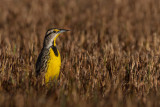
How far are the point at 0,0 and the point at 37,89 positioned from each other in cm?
1019

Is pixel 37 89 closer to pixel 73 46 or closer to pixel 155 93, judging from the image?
pixel 155 93

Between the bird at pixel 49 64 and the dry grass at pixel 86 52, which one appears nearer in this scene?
the dry grass at pixel 86 52

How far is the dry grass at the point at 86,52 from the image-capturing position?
3.98 meters

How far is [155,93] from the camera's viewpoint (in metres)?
4.35

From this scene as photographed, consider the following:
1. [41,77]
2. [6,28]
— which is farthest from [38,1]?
[41,77]

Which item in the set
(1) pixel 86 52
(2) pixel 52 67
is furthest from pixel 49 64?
(1) pixel 86 52

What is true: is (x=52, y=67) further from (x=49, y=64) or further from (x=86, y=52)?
(x=86, y=52)

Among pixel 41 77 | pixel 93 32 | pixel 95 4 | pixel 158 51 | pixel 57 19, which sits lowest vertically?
pixel 41 77

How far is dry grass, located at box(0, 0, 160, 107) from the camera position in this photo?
3977 mm

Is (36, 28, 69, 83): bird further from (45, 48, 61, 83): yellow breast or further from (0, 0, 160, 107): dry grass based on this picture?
(0, 0, 160, 107): dry grass

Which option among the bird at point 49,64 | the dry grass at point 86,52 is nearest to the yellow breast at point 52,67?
the bird at point 49,64

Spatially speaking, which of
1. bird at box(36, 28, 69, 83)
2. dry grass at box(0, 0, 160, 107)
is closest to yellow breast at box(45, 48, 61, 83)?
bird at box(36, 28, 69, 83)

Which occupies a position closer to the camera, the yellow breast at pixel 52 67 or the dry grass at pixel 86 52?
the dry grass at pixel 86 52

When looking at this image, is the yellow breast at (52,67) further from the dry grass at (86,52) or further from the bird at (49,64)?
the dry grass at (86,52)
